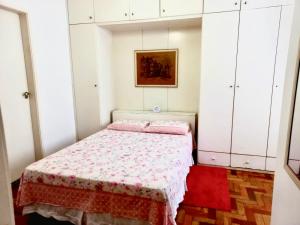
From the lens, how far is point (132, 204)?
1.54m

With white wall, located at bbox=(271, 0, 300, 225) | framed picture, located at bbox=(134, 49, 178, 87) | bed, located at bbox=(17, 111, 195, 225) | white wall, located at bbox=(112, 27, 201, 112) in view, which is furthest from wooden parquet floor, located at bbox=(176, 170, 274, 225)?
framed picture, located at bbox=(134, 49, 178, 87)

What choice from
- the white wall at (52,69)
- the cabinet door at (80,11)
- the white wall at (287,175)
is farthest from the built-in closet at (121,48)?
the white wall at (287,175)

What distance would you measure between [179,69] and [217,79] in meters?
0.72

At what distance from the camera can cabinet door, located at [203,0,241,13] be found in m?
2.57

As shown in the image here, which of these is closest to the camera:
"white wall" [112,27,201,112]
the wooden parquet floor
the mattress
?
the mattress

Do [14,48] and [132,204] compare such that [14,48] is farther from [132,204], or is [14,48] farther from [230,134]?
[230,134]

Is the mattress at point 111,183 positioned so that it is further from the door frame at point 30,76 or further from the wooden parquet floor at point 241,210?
the door frame at point 30,76

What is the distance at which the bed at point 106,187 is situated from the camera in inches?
59.7

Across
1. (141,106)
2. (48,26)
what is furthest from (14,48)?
(141,106)

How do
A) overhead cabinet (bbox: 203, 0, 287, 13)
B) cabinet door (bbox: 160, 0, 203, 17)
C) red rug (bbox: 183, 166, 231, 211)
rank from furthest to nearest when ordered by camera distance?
cabinet door (bbox: 160, 0, 203, 17), overhead cabinet (bbox: 203, 0, 287, 13), red rug (bbox: 183, 166, 231, 211)

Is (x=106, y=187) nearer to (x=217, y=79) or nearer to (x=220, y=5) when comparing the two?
(x=217, y=79)

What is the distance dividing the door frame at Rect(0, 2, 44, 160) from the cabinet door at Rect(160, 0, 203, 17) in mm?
1725

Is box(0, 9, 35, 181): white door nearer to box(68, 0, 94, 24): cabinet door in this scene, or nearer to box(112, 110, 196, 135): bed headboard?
box(68, 0, 94, 24): cabinet door

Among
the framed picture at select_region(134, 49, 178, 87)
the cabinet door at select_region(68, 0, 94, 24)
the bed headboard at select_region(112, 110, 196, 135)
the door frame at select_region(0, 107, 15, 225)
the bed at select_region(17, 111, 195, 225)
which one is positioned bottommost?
the bed at select_region(17, 111, 195, 225)
